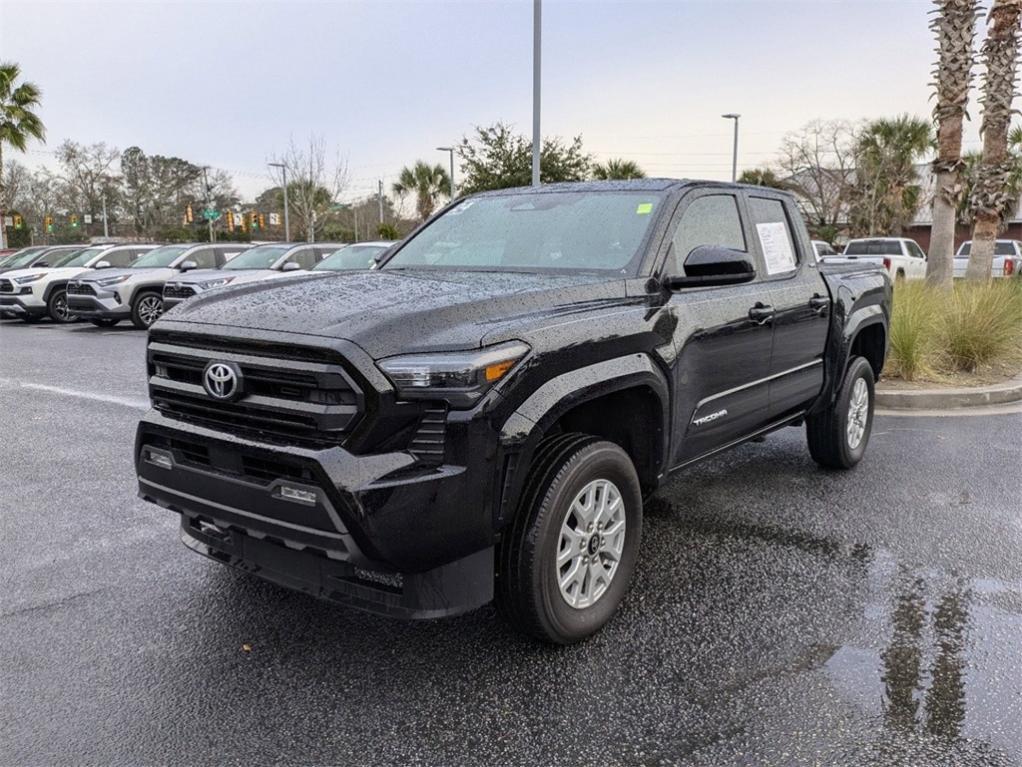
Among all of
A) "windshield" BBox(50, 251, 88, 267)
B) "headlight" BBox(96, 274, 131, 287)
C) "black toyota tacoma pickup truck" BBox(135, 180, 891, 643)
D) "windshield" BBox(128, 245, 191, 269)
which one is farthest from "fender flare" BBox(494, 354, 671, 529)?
"windshield" BBox(50, 251, 88, 267)

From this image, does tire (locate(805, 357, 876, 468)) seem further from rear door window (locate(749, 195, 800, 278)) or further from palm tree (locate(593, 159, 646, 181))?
palm tree (locate(593, 159, 646, 181))

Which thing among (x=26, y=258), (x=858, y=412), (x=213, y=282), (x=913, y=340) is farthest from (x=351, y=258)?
(x=26, y=258)

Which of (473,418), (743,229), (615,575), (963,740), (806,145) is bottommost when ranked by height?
(963,740)

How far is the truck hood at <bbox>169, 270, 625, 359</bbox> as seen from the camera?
2.87m

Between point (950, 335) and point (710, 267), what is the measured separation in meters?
6.70

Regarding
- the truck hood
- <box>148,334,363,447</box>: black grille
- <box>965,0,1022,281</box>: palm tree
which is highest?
<box>965,0,1022,281</box>: palm tree

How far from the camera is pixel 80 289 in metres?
15.8

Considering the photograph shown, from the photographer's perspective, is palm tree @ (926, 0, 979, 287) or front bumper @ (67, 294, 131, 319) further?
front bumper @ (67, 294, 131, 319)

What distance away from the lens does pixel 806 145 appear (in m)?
38.8

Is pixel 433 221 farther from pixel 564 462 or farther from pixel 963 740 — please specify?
pixel 963 740

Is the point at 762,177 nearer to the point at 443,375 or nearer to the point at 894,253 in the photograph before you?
the point at 894,253

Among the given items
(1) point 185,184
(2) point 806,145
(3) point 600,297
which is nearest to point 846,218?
(2) point 806,145

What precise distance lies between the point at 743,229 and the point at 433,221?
1824 millimetres

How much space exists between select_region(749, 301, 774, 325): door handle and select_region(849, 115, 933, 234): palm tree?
34847mm
